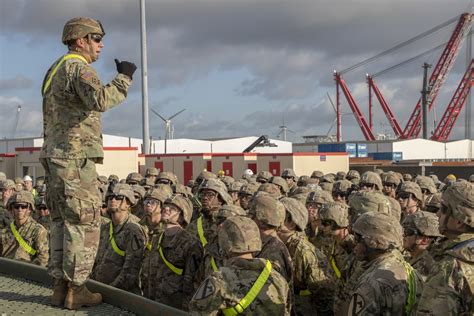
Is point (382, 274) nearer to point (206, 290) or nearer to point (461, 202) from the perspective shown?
point (461, 202)

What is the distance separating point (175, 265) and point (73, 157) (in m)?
1.76

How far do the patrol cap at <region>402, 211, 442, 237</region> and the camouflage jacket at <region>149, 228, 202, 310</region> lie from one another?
1.86 metres

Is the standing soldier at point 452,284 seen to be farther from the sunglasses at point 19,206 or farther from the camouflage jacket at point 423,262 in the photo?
the sunglasses at point 19,206

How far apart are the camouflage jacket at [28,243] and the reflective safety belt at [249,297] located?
12.4 ft

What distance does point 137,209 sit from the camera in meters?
8.95

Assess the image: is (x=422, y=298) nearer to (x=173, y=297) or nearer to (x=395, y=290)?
(x=395, y=290)

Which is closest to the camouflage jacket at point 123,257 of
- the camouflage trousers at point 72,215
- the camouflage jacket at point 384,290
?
Answer: the camouflage trousers at point 72,215

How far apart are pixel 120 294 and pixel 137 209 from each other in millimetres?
4708

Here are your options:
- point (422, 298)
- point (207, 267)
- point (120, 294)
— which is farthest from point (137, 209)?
point (422, 298)

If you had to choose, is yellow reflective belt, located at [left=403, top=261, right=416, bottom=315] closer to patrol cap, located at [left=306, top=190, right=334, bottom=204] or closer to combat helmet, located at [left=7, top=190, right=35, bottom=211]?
patrol cap, located at [left=306, top=190, right=334, bottom=204]

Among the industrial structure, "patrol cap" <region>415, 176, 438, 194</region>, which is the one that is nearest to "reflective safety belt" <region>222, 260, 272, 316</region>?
"patrol cap" <region>415, 176, 438, 194</region>

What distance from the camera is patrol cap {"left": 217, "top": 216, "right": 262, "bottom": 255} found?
12.4 ft

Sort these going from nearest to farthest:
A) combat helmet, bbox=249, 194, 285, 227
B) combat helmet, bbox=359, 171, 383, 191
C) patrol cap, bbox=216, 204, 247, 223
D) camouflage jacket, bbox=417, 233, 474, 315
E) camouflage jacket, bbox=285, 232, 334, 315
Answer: camouflage jacket, bbox=417, 233, 474, 315 → combat helmet, bbox=249, 194, 285, 227 → camouflage jacket, bbox=285, 232, 334, 315 → patrol cap, bbox=216, 204, 247, 223 → combat helmet, bbox=359, 171, 383, 191

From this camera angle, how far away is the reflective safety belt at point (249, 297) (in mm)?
3531
